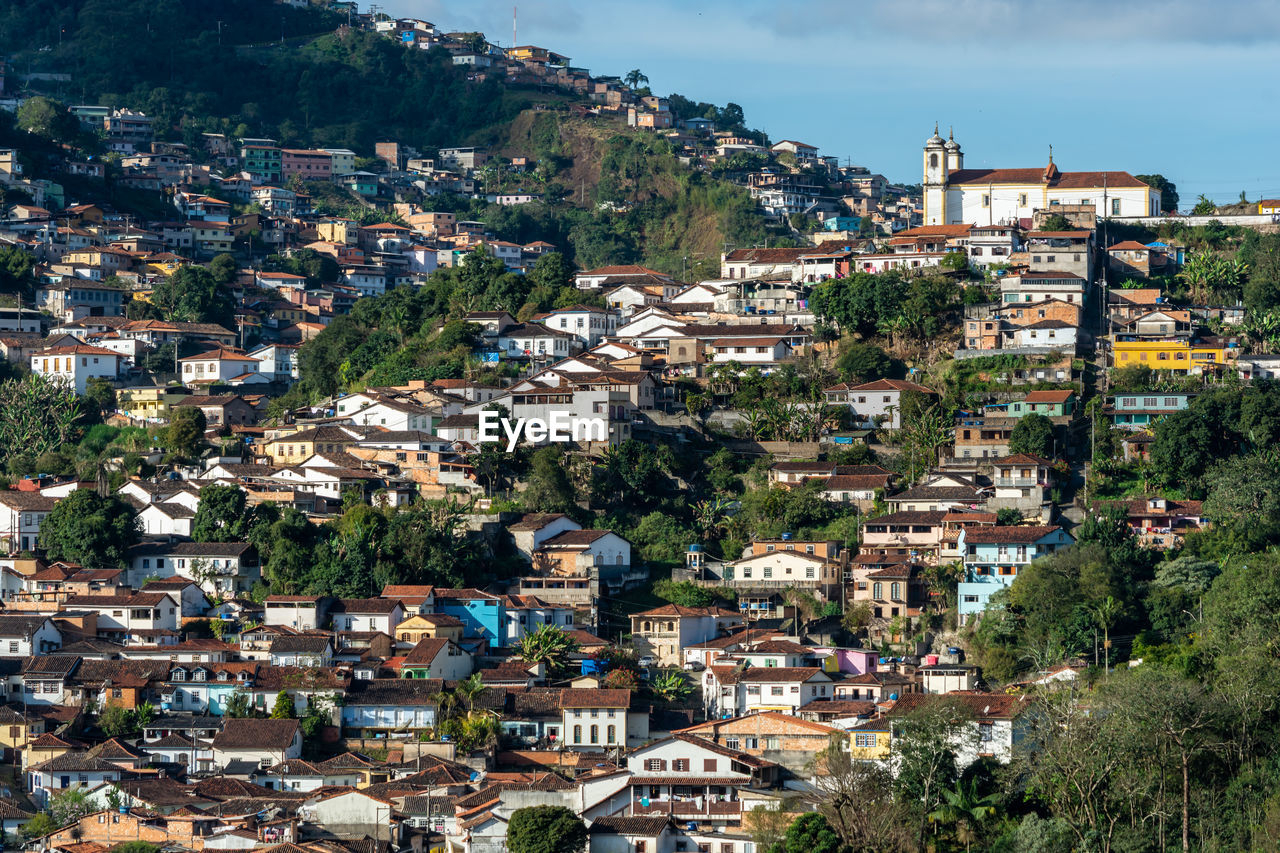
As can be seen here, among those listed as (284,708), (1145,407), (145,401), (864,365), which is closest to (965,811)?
(284,708)

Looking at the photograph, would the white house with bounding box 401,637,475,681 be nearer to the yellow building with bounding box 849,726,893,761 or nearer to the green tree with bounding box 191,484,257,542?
the green tree with bounding box 191,484,257,542

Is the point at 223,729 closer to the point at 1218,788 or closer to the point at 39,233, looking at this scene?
the point at 1218,788

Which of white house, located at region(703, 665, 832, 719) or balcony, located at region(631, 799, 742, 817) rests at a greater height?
white house, located at region(703, 665, 832, 719)

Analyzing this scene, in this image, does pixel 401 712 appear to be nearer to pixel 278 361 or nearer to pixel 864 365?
pixel 864 365

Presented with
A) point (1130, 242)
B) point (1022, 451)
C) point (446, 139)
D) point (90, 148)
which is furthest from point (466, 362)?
point (446, 139)

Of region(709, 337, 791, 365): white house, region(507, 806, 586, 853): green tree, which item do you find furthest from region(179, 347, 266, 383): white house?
region(507, 806, 586, 853): green tree

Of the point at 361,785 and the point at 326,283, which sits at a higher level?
the point at 326,283

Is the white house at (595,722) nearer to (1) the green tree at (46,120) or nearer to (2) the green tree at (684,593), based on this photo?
(2) the green tree at (684,593)
